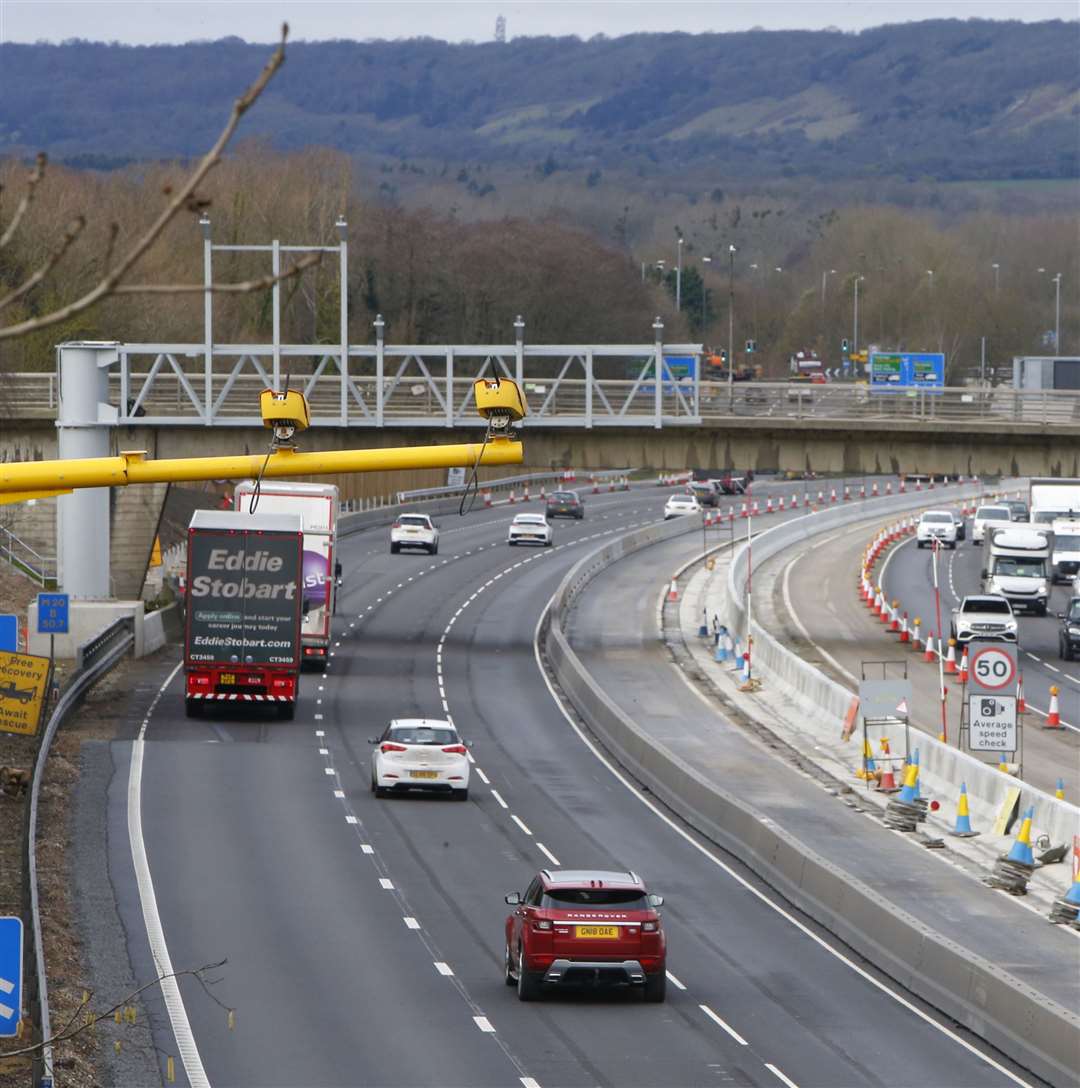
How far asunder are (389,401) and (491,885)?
36.4 meters

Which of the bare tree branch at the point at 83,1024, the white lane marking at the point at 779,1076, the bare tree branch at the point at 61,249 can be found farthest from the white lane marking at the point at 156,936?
the bare tree branch at the point at 61,249

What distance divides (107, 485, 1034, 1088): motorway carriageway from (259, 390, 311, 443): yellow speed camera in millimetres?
5717

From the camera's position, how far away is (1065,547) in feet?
274

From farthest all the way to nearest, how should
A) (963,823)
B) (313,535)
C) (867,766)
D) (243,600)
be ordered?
1. (313,535)
2. (243,600)
3. (867,766)
4. (963,823)

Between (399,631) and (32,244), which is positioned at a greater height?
(32,244)

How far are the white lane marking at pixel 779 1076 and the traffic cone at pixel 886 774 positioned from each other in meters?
18.6

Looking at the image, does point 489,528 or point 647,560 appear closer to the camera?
point 647,560

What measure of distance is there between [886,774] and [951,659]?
755 inches

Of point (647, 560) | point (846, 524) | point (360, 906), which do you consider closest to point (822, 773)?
point (360, 906)

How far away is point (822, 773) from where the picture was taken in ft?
134

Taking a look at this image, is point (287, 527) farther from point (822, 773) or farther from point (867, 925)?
point (867, 925)

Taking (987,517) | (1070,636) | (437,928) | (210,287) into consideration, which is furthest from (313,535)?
(987,517)

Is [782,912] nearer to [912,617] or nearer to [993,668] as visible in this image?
[993,668]

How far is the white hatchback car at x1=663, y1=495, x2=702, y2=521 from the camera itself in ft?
373
